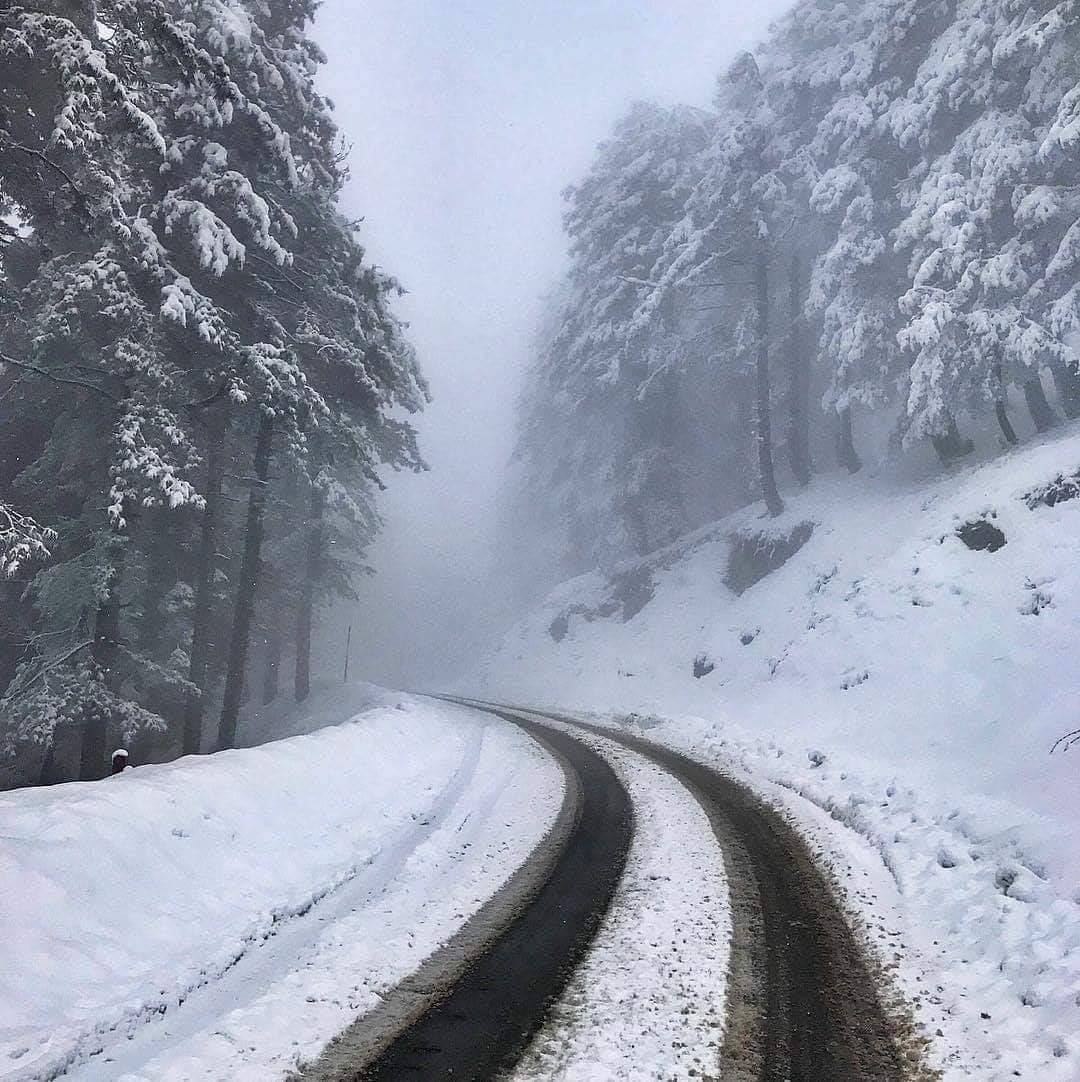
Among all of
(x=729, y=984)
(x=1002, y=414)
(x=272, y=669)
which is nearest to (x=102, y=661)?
(x=729, y=984)

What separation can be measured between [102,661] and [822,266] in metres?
21.7

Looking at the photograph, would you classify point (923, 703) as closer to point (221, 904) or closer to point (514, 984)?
point (514, 984)

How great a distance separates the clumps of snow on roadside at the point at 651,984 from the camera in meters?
3.58

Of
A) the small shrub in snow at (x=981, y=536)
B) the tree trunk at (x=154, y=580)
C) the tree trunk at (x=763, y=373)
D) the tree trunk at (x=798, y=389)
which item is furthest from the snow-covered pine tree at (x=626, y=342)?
the tree trunk at (x=154, y=580)

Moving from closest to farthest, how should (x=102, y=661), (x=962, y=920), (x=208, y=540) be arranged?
1. (x=962, y=920)
2. (x=102, y=661)
3. (x=208, y=540)

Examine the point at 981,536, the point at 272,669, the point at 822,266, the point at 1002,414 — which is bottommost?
the point at 981,536

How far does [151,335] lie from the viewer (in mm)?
11773

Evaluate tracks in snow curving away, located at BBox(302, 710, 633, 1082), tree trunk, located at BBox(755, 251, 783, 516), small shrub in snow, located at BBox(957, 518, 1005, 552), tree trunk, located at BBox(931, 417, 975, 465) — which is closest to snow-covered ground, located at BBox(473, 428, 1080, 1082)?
small shrub in snow, located at BBox(957, 518, 1005, 552)

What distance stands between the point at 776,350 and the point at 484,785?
21817mm

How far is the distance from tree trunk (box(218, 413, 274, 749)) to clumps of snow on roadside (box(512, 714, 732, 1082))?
1067cm

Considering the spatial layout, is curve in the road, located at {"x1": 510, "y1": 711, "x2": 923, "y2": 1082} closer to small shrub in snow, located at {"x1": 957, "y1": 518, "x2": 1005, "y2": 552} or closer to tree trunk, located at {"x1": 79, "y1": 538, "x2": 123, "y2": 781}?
small shrub in snow, located at {"x1": 957, "y1": 518, "x2": 1005, "y2": 552}

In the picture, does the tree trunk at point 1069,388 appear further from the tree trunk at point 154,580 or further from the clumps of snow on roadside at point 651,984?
the tree trunk at point 154,580

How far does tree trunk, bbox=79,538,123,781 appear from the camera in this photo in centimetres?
1170

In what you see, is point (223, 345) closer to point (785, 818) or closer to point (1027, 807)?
point (785, 818)
